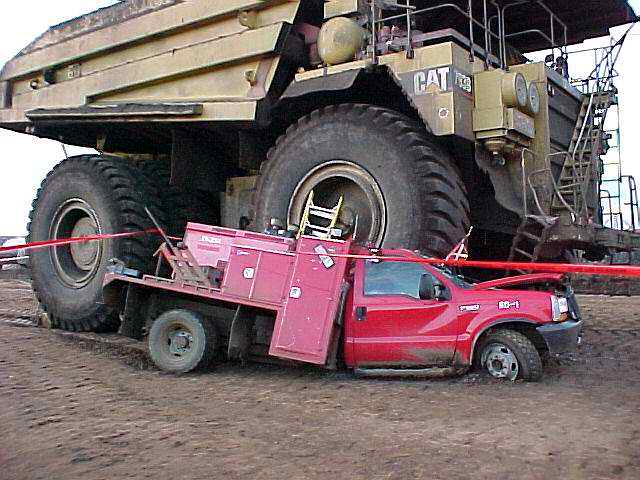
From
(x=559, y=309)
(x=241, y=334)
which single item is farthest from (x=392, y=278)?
(x=241, y=334)

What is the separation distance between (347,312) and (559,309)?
2026 millimetres

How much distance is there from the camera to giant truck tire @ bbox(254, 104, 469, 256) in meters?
6.96

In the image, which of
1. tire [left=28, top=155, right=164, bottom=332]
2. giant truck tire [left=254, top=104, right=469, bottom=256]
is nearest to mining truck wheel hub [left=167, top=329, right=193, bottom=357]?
giant truck tire [left=254, top=104, right=469, bottom=256]

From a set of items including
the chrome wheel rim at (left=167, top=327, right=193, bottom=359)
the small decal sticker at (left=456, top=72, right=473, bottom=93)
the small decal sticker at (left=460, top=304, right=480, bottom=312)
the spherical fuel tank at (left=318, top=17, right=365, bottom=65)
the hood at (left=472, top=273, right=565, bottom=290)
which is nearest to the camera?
the small decal sticker at (left=460, top=304, right=480, bottom=312)

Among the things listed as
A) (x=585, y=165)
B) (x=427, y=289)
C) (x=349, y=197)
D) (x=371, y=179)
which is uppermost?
(x=585, y=165)

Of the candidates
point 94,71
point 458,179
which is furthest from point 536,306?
point 94,71

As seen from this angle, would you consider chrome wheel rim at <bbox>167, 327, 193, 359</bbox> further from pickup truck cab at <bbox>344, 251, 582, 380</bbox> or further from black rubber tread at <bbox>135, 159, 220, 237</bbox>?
black rubber tread at <bbox>135, 159, 220, 237</bbox>

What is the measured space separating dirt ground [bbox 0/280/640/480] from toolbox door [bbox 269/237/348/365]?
331 mm

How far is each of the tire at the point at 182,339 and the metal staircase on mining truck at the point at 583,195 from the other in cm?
339

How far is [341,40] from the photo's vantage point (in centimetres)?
772

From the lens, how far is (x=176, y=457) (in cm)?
428

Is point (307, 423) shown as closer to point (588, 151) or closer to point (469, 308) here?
point (469, 308)

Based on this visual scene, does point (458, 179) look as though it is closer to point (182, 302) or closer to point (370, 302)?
point (370, 302)

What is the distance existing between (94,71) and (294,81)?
143 inches
